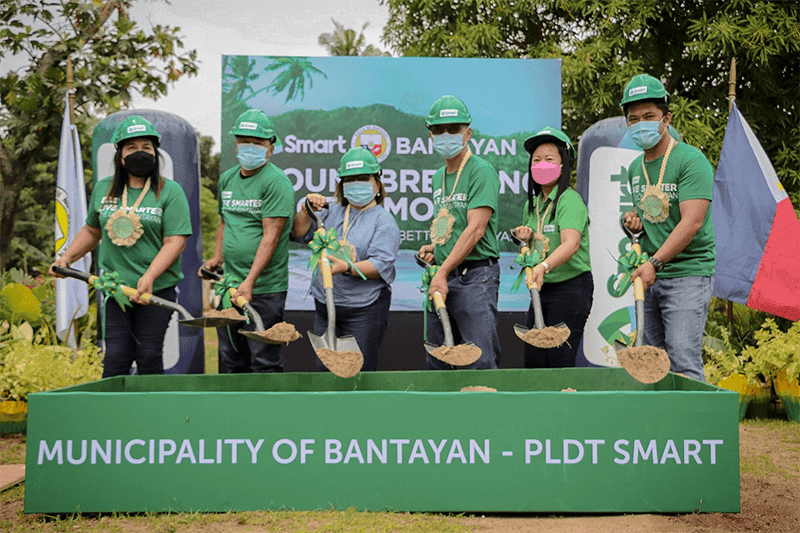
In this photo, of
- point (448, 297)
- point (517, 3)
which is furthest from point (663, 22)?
point (448, 297)

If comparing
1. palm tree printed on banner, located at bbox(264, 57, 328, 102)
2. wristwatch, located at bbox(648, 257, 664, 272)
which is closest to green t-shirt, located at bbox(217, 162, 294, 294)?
palm tree printed on banner, located at bbox(264, 57, 328, 102)

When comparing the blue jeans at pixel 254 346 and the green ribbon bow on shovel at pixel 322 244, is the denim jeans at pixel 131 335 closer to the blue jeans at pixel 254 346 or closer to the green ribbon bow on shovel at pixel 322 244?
the blue jeans at pixel 254 346

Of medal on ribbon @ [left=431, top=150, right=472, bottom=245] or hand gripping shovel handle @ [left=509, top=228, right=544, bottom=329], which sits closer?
hand gripping shovel handle @ [left=509, top=228, right=544, bottom=329]

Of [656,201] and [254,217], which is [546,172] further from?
Answer: [254,217]

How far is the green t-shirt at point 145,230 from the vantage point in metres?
3.93

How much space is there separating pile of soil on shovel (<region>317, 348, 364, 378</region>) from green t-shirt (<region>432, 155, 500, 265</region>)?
3.19ft

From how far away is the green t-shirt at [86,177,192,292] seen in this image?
393cm

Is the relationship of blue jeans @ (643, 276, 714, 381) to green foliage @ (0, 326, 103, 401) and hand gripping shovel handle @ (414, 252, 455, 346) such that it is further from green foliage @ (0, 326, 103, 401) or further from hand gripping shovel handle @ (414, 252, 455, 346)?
green foliage @ (0, 326, 103, 401)

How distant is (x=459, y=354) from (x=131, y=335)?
1765mm

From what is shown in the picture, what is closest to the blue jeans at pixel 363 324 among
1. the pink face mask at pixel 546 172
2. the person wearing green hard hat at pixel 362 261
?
the person wearing green hard hat at pixel 362 261

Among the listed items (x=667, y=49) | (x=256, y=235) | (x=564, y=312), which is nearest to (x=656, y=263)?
(x=564, y=312)

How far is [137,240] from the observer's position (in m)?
3.93

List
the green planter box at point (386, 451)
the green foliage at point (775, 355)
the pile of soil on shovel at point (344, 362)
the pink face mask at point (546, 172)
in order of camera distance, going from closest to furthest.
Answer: the green planter box at point (386, 451)
the pile of soil on shovel at point (344, 362)
the pink face mask at point (546, 172)
the green foliage at point (775, 355)

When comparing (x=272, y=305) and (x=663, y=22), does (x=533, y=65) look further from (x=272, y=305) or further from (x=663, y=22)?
(x=663, y=22)
